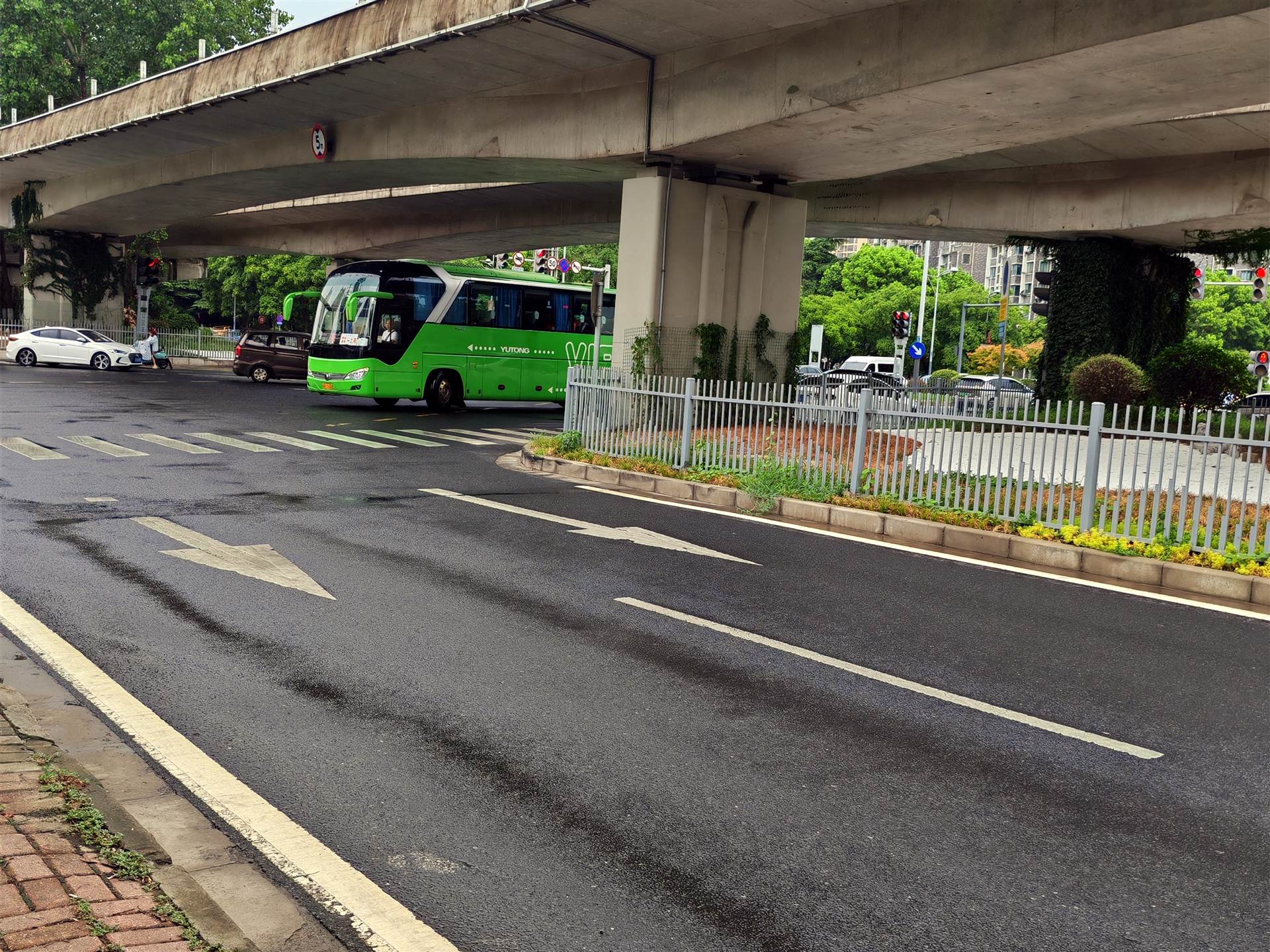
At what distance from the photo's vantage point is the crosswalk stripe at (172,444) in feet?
52.5

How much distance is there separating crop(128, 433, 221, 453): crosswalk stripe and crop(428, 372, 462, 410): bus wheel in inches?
364

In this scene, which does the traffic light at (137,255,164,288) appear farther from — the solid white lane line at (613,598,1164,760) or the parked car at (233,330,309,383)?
the solid white lane line at (613,598,1164,760)

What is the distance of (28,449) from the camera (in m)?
15.0

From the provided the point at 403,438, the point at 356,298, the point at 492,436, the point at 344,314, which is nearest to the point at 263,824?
the point at 403,438

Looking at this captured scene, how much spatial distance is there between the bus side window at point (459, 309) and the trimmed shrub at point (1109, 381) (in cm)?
1382

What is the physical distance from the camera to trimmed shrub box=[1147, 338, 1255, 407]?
66.8 feet

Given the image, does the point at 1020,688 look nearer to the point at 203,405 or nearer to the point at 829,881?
the point at 829,881

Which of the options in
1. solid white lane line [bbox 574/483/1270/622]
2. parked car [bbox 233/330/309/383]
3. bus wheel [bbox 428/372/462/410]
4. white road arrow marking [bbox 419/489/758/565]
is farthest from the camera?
parked car [bbox 233/330/309/383]

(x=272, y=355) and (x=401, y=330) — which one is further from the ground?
(x=401, y=330)

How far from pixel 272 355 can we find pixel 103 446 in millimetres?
21880

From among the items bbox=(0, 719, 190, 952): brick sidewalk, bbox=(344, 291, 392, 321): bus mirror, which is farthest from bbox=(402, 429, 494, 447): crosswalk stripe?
bbox=(0, 719, 190, 952): brick sidewalk

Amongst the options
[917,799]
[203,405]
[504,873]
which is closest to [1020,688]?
[917,799]

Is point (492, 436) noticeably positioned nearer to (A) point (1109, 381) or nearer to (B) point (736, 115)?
(B) point (736, 115)

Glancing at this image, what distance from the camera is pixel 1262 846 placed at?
4164mm
